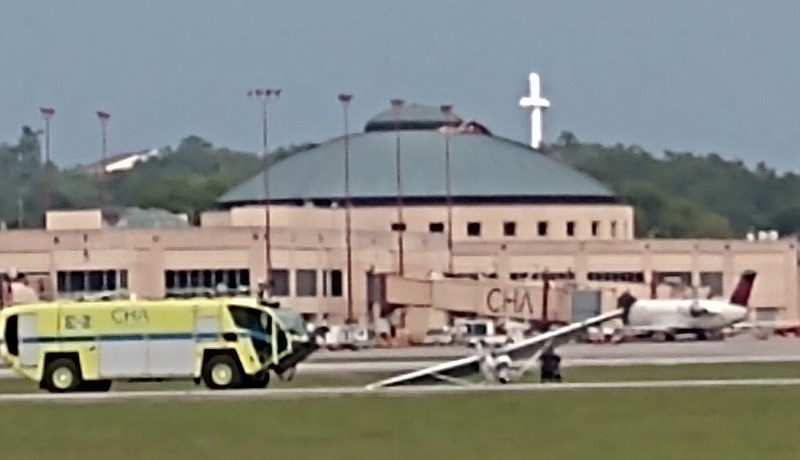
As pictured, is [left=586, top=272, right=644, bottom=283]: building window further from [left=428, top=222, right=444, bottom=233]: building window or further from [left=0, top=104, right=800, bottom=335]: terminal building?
[left=428, top=222, right=444, bottom=233]: building window

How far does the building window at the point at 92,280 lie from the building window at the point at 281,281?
8486 millimetres

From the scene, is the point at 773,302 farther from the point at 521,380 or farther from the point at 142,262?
the point at 521,380

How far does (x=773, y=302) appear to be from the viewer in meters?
171

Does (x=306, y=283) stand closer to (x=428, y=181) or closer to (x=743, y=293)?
(x=743, y=293)

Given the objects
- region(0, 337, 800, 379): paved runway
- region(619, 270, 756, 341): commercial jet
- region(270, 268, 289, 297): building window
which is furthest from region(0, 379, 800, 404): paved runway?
region(270, 268, 289, 297): building window

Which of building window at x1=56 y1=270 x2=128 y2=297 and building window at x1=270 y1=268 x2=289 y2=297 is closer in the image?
building window at x1=56 y1=270 x2=128 y2=297

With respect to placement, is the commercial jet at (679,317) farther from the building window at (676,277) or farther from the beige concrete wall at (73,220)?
the beige concrete wall at (73,220)

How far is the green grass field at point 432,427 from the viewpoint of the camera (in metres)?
40.0

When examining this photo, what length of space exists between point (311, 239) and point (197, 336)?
90054mm

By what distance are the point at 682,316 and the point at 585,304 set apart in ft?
16.2

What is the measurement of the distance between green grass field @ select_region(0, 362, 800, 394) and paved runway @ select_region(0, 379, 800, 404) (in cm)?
361

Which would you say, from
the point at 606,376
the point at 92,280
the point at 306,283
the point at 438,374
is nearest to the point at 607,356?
the point at 606,376

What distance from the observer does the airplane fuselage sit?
432 feet

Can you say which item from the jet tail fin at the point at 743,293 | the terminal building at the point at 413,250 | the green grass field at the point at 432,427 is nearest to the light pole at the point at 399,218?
the terminal building at the point at 413,250
